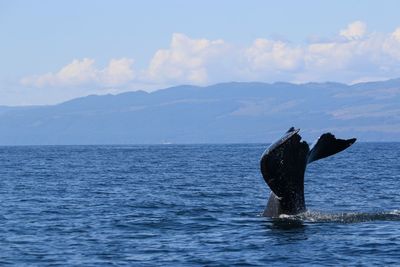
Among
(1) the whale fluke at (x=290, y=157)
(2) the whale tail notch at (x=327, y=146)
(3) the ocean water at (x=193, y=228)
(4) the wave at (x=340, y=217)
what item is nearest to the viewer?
(3) the ocean water at (x=193, y=228)

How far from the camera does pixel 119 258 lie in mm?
17891

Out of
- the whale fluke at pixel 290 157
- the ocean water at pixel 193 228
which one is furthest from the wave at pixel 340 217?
the whale fluke at pixel 290 157

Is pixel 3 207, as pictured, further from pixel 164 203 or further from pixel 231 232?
pixel 231 232

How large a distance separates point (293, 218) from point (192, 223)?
2503 mm

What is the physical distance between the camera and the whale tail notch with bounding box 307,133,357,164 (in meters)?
21.0

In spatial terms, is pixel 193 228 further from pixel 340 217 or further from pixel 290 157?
pixel 340 217

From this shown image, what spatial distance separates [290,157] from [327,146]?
0.88 meters

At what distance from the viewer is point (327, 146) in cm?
2122

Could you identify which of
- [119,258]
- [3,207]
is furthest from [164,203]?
[119,258]

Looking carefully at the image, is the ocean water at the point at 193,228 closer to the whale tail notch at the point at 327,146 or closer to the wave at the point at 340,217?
the wave at the point at 340,217

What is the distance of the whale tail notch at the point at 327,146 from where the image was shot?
21.0 metres

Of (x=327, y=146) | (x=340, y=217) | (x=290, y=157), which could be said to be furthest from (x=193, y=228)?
(x=340, y=217)

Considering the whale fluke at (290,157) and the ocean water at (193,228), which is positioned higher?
the whale fluke at (290,157)

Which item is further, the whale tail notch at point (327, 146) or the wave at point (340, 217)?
the wave at point (340, 217)
